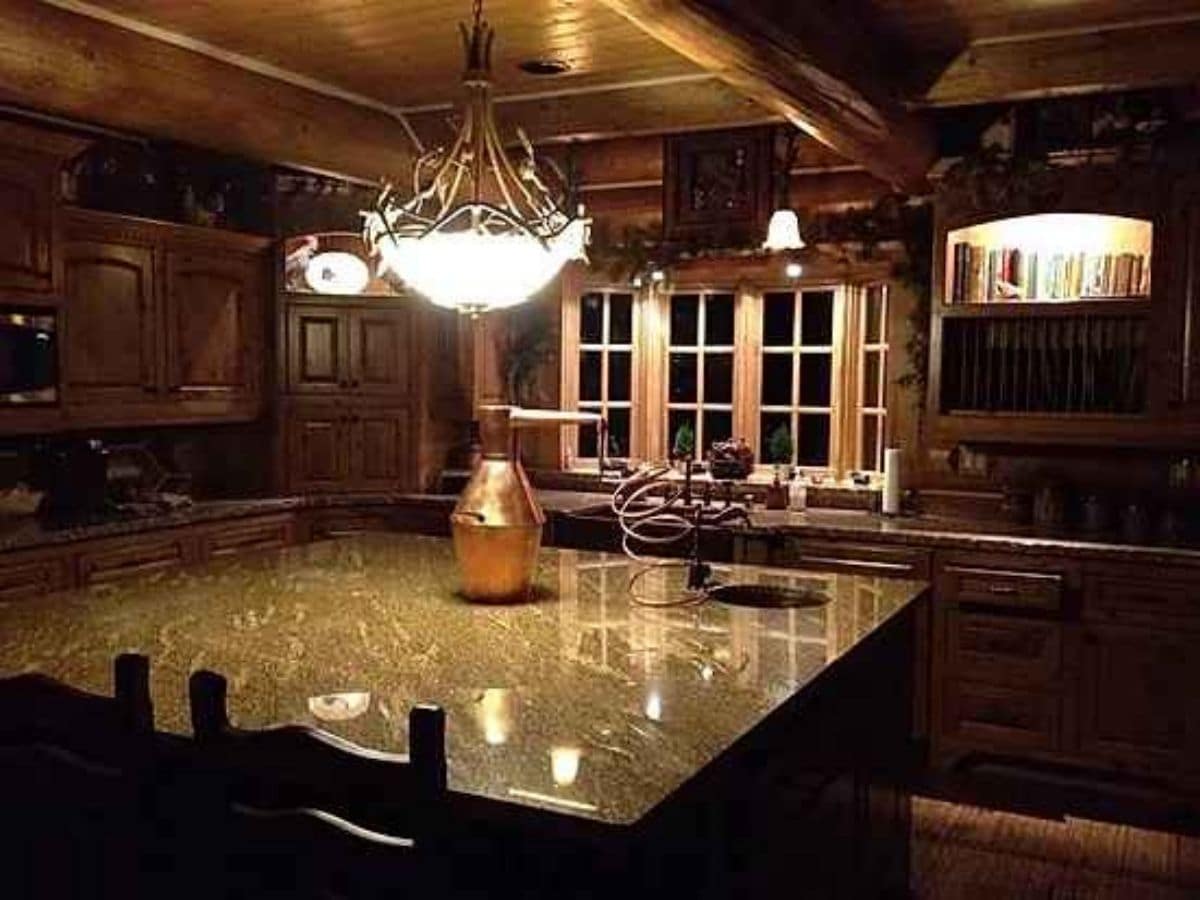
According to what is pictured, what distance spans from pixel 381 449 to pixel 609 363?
1297mm

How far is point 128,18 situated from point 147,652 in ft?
7.82

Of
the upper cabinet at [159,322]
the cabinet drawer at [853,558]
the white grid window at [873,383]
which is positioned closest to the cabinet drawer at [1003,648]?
the cabinet drawer at [853,558]

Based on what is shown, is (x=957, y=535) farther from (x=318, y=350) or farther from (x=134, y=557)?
(x=134, y=557)

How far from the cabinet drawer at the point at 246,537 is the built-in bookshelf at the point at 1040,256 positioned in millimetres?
3035

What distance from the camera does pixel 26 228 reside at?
407 cm

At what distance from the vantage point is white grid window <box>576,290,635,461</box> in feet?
19.3

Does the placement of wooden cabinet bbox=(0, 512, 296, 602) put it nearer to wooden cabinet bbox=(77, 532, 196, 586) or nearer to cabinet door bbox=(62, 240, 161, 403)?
wooden cabinet bbox=(77, 532, 196, 586)

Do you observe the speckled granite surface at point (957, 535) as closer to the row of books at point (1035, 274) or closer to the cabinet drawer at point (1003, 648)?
the cabinet drawer at point (1003, 648)

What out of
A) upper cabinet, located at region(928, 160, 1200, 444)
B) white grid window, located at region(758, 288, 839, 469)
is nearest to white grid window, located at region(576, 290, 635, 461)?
white grid window, located at region(758, 288, 839, 469)

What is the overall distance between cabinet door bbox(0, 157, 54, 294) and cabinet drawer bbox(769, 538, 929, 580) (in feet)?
9.86

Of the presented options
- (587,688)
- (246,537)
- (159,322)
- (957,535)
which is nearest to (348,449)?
(246,537)

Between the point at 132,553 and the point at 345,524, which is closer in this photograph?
the point at 132,553

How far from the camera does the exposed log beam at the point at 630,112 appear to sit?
165 inches

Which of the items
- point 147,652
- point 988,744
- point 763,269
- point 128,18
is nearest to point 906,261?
point 763,269
